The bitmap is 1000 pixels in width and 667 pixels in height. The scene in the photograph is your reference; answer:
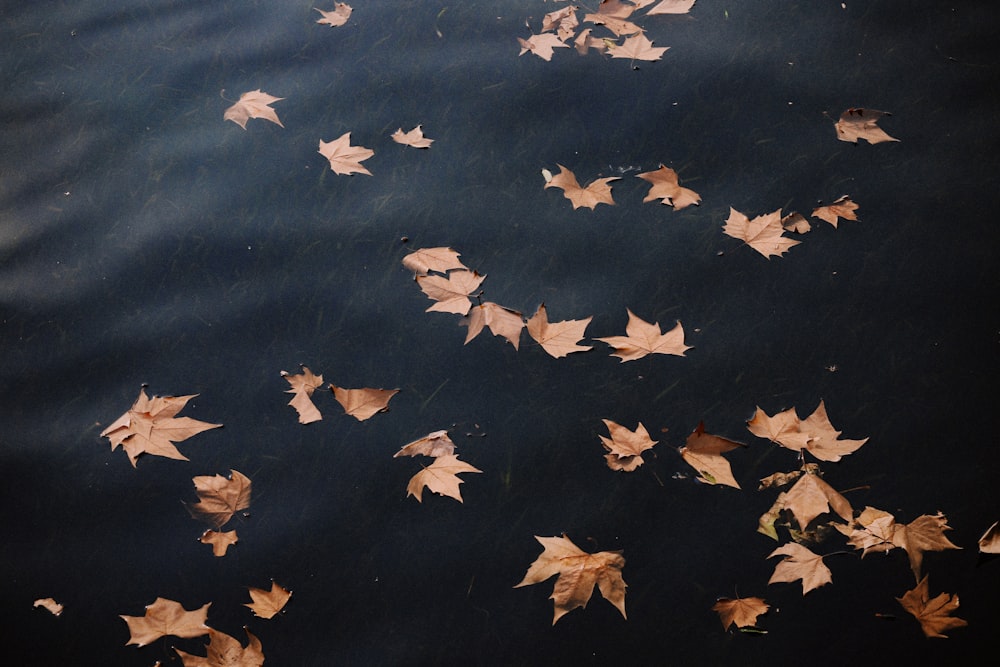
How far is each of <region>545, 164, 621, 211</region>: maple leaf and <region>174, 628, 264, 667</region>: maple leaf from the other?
1564mm

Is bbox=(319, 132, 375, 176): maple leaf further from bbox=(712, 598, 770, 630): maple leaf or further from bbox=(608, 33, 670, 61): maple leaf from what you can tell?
bbox=(712, 598, 770, 630): maple leaf

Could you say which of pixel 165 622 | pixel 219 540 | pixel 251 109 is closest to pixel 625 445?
pixel 219 540

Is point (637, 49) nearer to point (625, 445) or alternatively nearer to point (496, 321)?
point (496, 321)

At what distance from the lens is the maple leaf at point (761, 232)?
7.86 ft

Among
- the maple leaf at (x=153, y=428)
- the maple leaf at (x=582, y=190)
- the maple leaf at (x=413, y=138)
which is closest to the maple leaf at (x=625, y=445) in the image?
the maple leaf at (x=582, y=190)

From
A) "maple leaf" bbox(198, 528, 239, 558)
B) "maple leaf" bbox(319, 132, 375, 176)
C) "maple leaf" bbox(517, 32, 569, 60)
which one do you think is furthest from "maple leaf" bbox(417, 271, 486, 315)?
"maple leaf" bbox(517, 32, 569, 60)

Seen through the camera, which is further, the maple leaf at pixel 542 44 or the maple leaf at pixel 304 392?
the maple leaf at pixel 542 44

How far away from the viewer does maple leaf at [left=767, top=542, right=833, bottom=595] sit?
1.76m

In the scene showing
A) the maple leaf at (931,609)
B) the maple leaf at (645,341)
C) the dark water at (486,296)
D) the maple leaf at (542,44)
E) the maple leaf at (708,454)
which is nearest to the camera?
the maple leaf at (931,609)

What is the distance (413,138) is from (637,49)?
929mm

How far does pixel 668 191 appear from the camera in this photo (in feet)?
8.39

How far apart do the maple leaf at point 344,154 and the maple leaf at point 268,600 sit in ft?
4.72

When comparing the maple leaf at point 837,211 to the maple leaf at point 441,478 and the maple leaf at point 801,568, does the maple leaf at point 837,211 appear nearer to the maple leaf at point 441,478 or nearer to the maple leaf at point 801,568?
the maple leaf at point 801,568

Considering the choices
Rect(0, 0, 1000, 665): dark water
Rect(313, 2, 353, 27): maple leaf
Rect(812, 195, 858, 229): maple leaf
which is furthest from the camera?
Rect(313, 2, 353, 27): maple leaf
